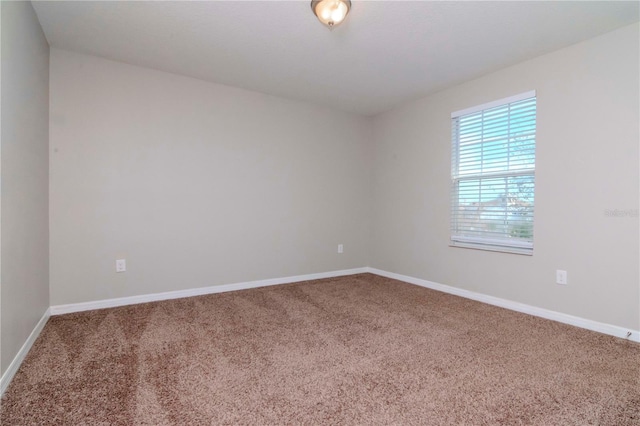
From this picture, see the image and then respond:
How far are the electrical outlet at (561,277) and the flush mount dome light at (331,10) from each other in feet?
8.46

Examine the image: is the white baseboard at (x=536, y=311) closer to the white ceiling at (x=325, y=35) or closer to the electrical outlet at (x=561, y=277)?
the electrical outlet at (x=561, y=277)

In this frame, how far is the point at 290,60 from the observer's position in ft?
9.12

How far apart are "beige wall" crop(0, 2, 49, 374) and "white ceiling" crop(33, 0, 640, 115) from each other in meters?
0.40

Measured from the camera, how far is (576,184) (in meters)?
2.47

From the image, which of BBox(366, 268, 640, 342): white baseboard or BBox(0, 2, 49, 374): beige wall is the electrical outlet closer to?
BBox(366, 268, 640, 342): white baseboard

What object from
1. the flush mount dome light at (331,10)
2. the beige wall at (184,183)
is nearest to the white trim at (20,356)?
the beige wall at (184,183)

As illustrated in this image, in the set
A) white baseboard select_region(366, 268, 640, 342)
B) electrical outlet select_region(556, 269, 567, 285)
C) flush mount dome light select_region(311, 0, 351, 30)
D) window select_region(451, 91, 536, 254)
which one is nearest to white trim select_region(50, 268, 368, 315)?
white baseboard select_region(366, 268, 640, 342)

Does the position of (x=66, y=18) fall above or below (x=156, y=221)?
above

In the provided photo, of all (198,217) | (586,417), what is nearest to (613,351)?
(586,417)

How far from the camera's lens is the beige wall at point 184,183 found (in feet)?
8.77

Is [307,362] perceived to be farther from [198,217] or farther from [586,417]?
[198,217]

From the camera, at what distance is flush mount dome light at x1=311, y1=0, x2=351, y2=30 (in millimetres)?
1917

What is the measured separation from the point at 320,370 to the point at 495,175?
2.45 meters

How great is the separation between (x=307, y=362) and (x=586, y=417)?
1320 mm
